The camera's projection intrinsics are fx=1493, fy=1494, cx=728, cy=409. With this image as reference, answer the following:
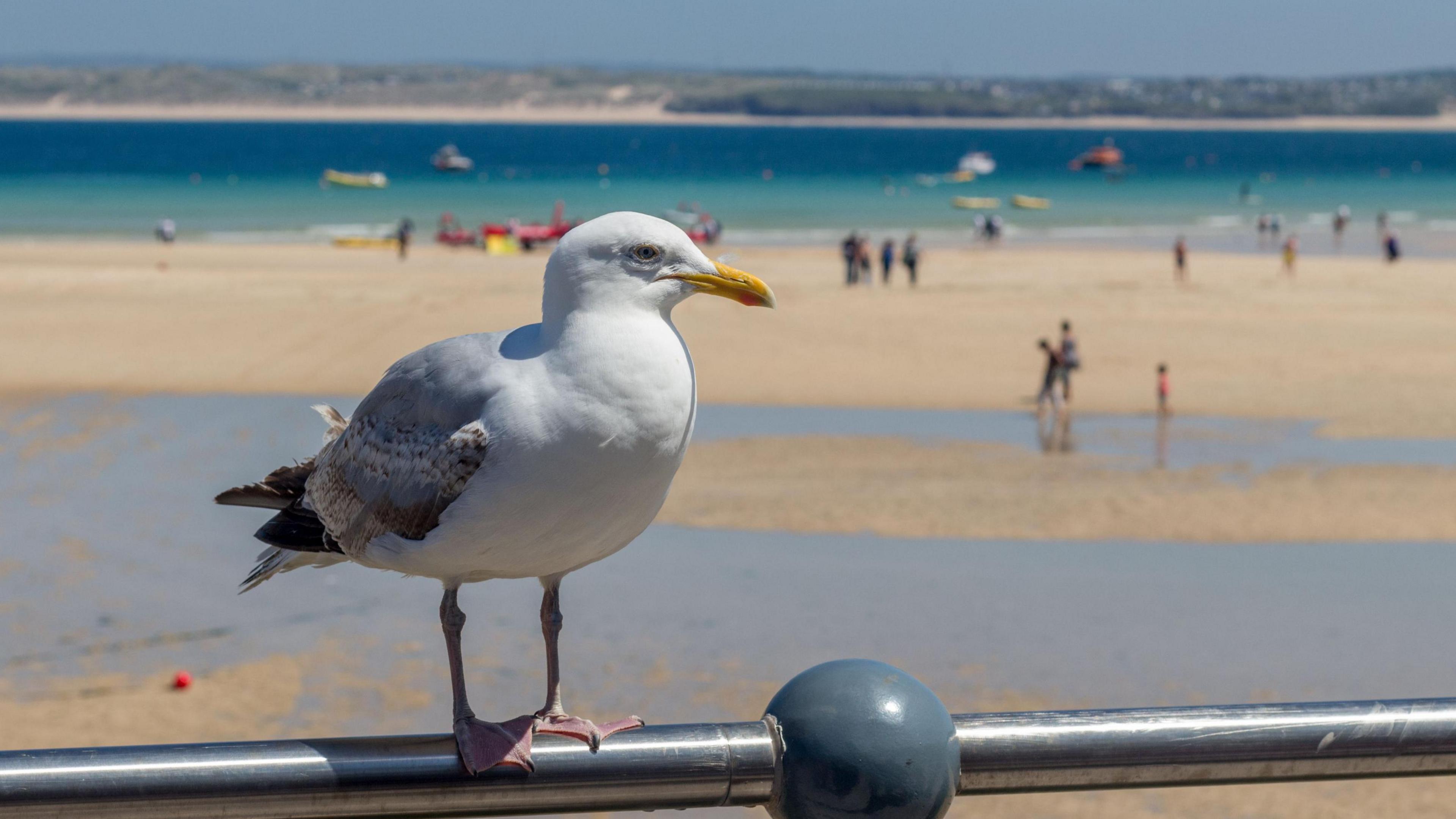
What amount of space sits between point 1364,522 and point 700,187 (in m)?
83.4

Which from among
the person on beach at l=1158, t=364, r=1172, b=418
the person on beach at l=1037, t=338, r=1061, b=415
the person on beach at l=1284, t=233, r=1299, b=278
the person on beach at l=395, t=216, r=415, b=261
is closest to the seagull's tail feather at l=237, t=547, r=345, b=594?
the person on beach at l=1037, t=338, r=1061, b=415

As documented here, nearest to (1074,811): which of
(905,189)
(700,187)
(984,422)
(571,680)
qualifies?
(571,680)

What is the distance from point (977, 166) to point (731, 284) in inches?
5196

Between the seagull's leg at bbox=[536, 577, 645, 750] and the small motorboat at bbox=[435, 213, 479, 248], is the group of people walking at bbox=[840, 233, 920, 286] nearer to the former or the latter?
the small motorboat at bbox=[435, 213, 479, 248]

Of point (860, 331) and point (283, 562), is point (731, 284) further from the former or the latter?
point (860, 331)

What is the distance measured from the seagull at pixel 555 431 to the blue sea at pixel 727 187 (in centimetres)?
5581

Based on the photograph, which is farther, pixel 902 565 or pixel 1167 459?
pixel 1167 459

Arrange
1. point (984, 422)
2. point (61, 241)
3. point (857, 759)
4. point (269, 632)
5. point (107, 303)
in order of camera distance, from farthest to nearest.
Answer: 1. point (61, 241)
2. point (107, 303)
3. point (984, 422)
4. point (269, 632)
5. point (857, 759)

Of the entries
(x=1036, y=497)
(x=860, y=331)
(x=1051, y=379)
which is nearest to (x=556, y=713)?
(x=1036, y=497)

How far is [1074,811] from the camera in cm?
887

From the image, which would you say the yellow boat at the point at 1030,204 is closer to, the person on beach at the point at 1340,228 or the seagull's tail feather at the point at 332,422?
the person on beach at the point at 1340,228

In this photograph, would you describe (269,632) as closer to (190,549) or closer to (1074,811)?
(190,549)

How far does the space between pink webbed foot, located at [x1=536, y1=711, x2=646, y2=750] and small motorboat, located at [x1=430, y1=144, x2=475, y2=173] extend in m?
115

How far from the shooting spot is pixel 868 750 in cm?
220
